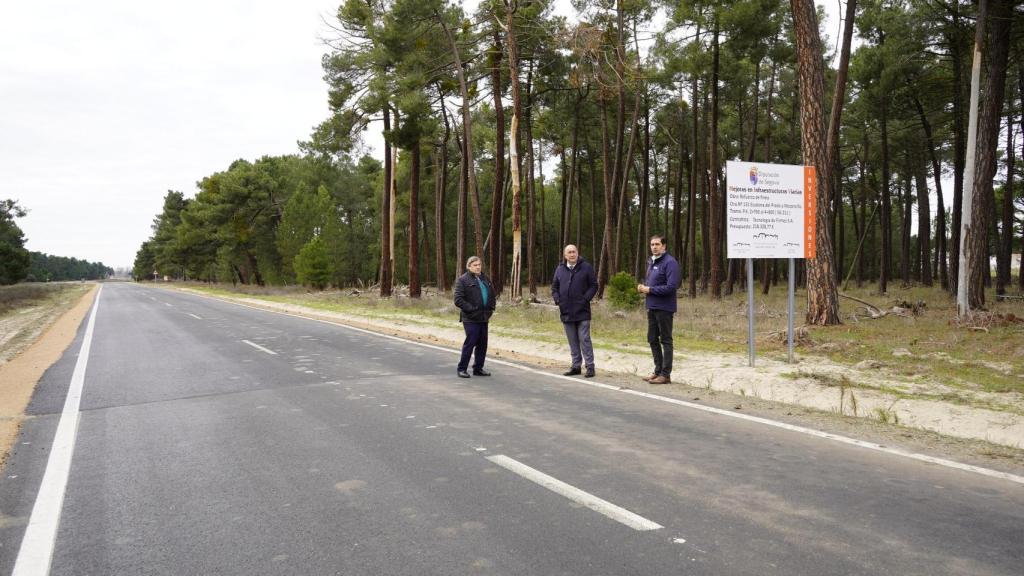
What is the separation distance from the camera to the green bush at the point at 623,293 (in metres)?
22.0

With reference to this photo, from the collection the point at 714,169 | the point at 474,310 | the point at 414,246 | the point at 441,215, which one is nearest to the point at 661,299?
the point at 474,310

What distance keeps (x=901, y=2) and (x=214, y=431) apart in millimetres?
29141

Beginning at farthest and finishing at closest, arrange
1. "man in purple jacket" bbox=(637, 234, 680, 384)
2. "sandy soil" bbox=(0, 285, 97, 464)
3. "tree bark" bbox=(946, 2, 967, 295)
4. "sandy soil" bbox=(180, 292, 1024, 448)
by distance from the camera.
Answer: "tree bark" bbox=(946, 2, 967, 295) → "man in purple jacket" bbox=(637, 234, 680, 384) → "sandy soil" bbox=(0, 285, 97, 464) → "sandy soil" bbox=(180, 292, 1024, 448)

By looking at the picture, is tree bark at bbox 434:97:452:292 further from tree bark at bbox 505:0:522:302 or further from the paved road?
the paved road

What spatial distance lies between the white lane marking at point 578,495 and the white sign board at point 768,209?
533cm

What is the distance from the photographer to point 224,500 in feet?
14.6

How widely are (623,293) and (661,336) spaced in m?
13.3

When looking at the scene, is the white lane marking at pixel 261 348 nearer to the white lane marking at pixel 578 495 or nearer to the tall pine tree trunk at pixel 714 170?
the white lane marking at pixel 578 495

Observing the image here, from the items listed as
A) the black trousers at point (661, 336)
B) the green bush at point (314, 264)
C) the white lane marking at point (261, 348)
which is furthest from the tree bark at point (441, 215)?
the black trousers at point (661, 336)

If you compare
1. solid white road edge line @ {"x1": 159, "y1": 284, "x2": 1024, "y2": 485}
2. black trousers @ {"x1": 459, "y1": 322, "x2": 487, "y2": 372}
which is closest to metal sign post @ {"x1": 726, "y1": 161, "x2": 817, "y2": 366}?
solid white road edge line @ {"x1": 159, "y1": 284, "x2": 1024, "y2": 485}

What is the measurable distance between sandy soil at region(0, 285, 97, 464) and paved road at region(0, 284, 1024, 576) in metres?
0.29

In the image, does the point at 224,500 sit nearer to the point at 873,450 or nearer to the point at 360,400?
the point at 360,400

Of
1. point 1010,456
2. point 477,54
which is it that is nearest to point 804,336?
point 1010,456

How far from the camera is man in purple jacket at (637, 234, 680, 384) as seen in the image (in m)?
8.64
